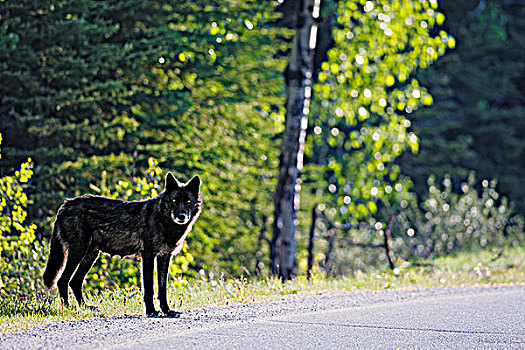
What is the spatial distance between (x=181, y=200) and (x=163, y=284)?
3.12ft

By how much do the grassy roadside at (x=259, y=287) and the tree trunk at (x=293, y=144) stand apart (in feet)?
4.66

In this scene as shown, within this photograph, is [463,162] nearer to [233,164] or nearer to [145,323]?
[233,164]

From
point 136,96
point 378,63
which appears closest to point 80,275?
point 136,96

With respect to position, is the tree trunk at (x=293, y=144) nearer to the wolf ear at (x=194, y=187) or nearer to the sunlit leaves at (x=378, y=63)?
the sunlit leaves at (x=378, y=63)

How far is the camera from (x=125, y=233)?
27.9 ft

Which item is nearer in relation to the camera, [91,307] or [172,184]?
[172,184]

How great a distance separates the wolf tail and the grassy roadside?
294mm

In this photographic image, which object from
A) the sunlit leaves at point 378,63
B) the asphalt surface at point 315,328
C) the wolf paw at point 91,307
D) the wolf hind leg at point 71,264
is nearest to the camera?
the asphalt surface at point 315,328

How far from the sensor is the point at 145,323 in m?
7.72

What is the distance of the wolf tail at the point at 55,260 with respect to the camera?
8.68m

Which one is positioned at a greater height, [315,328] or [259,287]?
[315,328]

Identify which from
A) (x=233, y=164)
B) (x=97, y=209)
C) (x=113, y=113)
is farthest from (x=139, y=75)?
(x=97, y=209)

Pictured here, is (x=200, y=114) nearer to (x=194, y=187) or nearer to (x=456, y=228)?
(x=456, y=228)

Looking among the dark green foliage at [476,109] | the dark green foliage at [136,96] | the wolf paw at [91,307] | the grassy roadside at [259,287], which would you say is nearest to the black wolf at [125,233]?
the wolf paw at [91,307]
